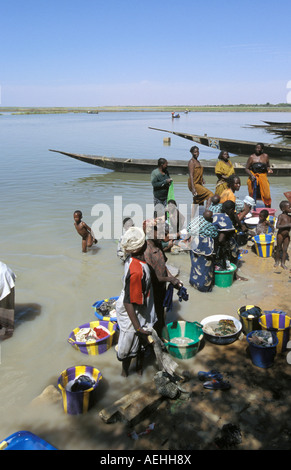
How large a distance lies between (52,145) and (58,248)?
20758mm

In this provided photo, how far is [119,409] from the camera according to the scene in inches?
119

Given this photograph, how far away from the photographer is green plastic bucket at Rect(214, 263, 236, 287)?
216 inches

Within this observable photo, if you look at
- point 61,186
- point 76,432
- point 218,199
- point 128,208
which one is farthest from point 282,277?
point 61,186

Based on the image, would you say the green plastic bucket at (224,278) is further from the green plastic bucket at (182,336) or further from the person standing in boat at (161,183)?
the person standing in boat at (161,183)

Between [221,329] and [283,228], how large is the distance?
265 cm

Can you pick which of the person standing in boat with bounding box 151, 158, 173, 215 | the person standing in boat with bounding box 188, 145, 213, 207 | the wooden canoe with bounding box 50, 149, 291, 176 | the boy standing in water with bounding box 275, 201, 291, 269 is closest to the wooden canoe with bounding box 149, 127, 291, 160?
the wooden canoe with bounding box 50, 149, 291, 176

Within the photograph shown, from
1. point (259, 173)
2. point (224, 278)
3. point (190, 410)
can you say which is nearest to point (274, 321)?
point (224, 278)

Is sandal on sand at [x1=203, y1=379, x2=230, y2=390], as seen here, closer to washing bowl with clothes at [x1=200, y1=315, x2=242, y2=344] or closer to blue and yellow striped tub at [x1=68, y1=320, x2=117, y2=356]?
washing bowl with clothes at [x1=200, y1=315, x2=242, y2=344]

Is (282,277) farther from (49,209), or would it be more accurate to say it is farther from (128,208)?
(49,209)

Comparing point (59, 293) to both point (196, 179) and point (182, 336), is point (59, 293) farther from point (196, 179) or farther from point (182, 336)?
point (196, 179)

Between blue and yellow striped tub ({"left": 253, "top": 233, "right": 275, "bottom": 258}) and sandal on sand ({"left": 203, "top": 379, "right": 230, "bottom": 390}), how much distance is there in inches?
155

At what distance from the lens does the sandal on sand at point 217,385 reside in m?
3.32

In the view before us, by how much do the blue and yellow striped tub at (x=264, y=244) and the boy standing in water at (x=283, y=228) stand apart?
39cm

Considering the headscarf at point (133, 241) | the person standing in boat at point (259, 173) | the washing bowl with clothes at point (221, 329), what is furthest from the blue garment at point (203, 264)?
the person standing in boat at point (259, 173)
